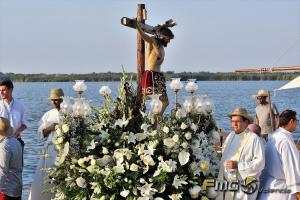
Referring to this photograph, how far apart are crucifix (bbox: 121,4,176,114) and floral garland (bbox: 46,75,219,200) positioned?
899mm

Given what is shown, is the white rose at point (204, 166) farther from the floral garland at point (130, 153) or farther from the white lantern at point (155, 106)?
the white lantern at point (155, 106)

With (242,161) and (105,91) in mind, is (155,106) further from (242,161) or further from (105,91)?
(242,161)

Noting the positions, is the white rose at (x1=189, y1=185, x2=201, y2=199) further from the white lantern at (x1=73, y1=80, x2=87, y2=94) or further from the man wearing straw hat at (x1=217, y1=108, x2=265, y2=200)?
the white lantern at (x1=73, y1=80, x2=87, y2=94)

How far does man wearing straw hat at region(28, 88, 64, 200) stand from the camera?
345 inches

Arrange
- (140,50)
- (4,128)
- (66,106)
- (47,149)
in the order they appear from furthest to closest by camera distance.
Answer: (140,50) < (47,149) < (66,106) < (4,128)

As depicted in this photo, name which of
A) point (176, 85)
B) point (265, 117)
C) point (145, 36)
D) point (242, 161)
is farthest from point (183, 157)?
point (265, 117)

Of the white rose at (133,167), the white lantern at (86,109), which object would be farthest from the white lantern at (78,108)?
the white rose at (133,167)

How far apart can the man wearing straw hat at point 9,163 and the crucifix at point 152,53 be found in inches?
65.0

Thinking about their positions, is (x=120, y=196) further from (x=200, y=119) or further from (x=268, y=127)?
(x=268, y=127)

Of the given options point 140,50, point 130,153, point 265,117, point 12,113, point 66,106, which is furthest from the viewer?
point 265,117

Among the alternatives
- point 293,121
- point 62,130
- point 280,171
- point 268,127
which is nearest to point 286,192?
point 280,171

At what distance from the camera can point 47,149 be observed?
28.7 feet

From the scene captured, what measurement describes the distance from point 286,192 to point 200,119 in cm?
118

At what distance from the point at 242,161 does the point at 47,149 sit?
2.42m
